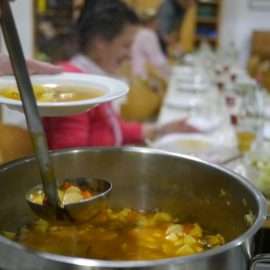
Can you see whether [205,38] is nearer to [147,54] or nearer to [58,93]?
[147,54]

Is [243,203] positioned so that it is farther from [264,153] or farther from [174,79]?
[174,79]

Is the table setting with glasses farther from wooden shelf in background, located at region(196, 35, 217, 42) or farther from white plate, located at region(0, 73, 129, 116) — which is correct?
wooden shelf in background, located at region(196, 35, 217, 42)

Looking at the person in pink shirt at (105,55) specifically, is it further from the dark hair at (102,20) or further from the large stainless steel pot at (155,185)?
the large stainless steel pot at (155,185)

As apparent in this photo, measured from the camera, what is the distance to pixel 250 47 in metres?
5.80

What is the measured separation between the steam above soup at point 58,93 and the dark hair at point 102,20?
95cm

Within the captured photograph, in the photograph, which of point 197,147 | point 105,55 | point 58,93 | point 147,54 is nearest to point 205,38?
point 147,54

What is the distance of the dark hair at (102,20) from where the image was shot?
1749mm

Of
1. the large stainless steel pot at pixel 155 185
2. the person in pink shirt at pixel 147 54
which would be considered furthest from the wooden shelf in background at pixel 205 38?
the large stainless steel pot at pixel 155 185

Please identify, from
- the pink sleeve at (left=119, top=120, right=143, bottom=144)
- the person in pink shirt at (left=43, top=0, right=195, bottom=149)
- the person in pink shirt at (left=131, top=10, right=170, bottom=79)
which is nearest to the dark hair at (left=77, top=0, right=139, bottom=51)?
the person in pink shirt at (left=43, top=0, right=195, bottom=149)

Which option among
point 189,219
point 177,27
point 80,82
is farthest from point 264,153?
point 177,27

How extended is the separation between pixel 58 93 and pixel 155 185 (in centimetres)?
26

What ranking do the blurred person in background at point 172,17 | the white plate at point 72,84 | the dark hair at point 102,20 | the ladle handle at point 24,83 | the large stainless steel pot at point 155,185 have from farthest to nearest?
1. the blurred person in background at point 172,17
2. the dark hair at point 102,20
3. the large stainless steel pot at point 155,185
4. the white plate at point 72,84
5. the ladle handle at point 24,83

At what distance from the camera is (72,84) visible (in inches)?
33.8

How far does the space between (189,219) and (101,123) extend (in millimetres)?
808
